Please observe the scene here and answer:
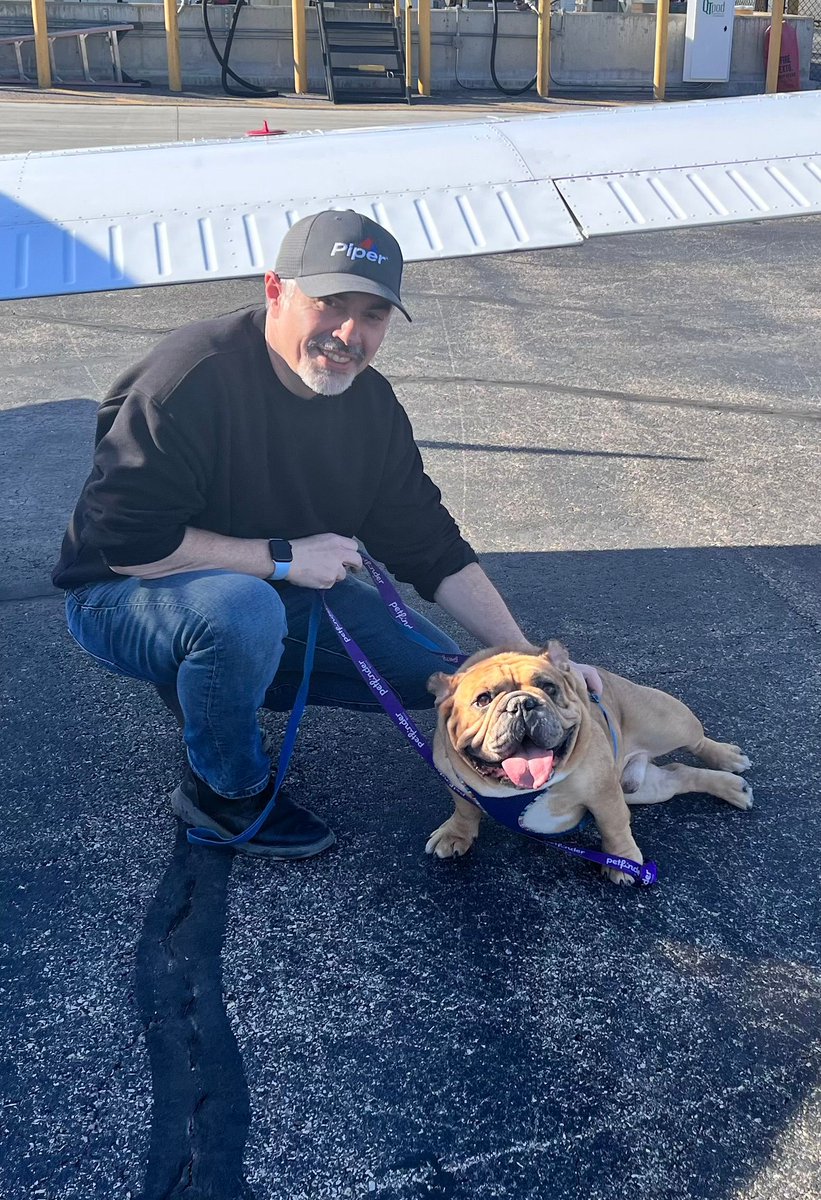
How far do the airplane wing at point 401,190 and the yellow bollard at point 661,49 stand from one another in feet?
72.0

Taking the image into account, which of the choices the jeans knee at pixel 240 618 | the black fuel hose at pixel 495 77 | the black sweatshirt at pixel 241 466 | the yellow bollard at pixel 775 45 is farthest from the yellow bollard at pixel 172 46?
the jeans knee at pixel 240 618

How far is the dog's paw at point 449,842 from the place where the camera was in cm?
349

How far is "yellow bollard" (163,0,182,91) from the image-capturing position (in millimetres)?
23469

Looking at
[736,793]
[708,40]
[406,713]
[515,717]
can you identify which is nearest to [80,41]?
[708,40]

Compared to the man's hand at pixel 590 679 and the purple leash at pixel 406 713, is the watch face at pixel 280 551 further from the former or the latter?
the man's hand at pixel 590 679

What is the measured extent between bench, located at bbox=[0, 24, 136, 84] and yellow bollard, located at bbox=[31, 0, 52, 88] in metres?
0.22

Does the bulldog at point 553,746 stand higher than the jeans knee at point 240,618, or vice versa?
the jeans knee at point 240,618

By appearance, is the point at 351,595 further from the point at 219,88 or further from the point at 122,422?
the point at 219,88

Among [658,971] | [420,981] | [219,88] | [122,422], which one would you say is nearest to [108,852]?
[420,981]

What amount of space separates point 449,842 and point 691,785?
33.7 inches

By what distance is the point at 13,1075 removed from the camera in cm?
279

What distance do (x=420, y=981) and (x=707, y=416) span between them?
17.6ft

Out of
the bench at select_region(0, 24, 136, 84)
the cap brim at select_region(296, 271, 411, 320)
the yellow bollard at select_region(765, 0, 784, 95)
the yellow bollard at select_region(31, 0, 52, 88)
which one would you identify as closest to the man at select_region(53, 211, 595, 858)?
the cap brim at select_region(296, 271, 411, 320)

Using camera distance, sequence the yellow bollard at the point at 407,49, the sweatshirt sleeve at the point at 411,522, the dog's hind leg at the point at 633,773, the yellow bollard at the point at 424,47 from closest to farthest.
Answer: the dog's hind leg at the point at 633,773
the sweatshirt sleeve at the point at 411,522
the yellow bollard at the point at 424,47
the yellow bollard at the point at 407,49
